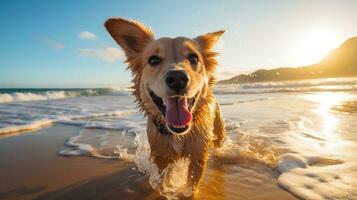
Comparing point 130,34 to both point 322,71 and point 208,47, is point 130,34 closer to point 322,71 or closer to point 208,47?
point 208,47

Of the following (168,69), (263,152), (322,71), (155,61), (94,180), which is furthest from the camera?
(322,71)

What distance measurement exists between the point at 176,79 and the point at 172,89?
0.12 m

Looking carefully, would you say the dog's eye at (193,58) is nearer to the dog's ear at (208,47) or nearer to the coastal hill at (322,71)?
the dog's ear at (208,47)

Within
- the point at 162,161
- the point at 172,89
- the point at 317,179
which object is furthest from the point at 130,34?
the point at 317,179

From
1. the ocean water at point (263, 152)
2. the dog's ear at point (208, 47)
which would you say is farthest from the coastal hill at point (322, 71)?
the dog's ear at point (208, 47)

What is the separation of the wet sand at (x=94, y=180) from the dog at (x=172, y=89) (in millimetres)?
408

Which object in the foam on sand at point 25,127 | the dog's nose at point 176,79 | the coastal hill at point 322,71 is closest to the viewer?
the dog's nose at point 176,79

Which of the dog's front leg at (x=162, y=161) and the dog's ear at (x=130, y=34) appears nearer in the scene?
the dog's front leg at (x=162, y=161)

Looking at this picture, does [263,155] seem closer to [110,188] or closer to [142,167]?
[142,167]

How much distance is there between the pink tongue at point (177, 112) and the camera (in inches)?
116

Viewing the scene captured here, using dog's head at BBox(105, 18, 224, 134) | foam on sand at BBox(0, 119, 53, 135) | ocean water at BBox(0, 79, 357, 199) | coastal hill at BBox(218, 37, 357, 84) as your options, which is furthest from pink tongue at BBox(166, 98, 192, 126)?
coastal hill at BBox(218, 37, 357, 84)

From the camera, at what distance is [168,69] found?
9.68ft

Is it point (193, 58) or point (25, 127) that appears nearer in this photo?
point (193, 58)

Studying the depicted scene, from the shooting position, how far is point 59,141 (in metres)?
5.50
